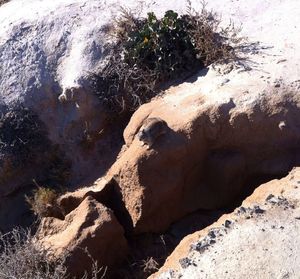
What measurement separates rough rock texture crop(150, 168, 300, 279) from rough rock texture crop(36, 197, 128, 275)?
98 cm

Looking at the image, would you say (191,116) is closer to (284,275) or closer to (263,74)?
(263,74)

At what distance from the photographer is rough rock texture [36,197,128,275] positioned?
17.8ft

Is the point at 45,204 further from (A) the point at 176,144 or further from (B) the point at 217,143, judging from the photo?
(B) the point at 217,143

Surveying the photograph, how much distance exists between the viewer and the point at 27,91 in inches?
264

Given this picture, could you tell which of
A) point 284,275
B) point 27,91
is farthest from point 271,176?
point 27,91

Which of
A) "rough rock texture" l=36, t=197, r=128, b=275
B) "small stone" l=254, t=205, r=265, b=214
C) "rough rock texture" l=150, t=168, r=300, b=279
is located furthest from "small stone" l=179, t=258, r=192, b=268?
"rough rock texture" l=36, t=197, r=128, b=275

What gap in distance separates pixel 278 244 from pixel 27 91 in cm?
364

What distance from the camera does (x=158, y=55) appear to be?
6375 mm

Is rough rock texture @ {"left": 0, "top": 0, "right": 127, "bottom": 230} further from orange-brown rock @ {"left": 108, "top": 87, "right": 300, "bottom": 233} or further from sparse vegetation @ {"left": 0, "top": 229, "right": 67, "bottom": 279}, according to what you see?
sparse vegetation @ {"left": 0, "top": 229, "right": 67, "bottom": 279}

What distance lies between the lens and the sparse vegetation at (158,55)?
6285mm

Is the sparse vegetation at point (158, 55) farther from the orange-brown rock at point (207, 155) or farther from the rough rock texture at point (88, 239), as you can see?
the rough rock texture at point (88, 239)

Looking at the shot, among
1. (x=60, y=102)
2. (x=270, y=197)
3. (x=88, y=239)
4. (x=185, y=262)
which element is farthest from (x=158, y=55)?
(x=185, y=262)

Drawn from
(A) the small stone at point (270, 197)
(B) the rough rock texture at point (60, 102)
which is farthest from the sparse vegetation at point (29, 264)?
(A) the small stone at point (270, 197)

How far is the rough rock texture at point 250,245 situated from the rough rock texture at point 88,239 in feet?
3.21
